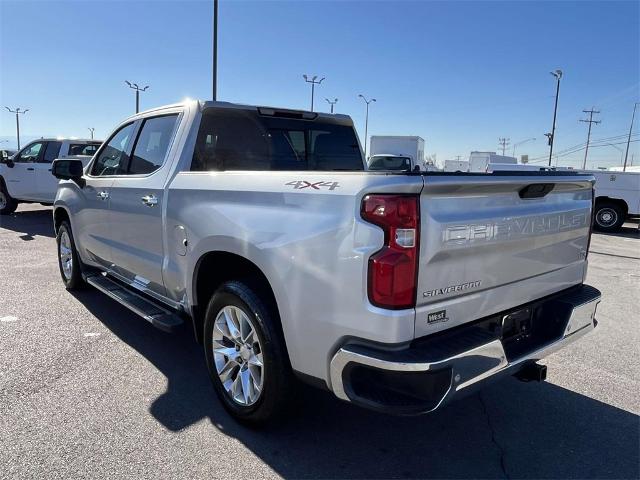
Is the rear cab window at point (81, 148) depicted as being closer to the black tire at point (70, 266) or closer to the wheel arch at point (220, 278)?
the black tire at point (70, 266)

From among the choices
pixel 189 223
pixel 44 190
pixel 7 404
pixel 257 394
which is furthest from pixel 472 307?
pixel 44 190

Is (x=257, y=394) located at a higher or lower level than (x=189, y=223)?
lower

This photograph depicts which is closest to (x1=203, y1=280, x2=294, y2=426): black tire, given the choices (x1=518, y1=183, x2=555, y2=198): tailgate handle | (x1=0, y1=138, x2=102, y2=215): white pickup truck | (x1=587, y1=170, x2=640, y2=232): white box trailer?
(x1=518, y1=183, x2=555, y2=198): tailgate handle

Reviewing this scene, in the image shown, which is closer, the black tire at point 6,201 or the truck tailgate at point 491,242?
the truck tailgate at point 491,242

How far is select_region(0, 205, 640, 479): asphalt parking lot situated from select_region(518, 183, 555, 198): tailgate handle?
57.3 inches

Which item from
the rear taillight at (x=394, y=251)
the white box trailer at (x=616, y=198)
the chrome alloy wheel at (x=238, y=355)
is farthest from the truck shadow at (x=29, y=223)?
the white box trailer at (x=616, y=198)

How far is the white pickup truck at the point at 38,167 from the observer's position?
1224 cm

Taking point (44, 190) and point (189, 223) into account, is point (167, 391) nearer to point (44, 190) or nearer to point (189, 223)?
point (189, 223)

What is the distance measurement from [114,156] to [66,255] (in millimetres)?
1903

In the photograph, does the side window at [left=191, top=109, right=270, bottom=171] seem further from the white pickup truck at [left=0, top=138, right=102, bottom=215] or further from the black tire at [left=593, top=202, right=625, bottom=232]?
the black tire at [left=593, top=202, right=625, bottom=232]

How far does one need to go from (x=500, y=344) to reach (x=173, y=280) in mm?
2265

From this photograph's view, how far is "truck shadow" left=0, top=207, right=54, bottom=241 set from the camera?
10625 millimetres

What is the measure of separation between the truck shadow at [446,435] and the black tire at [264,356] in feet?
0.43

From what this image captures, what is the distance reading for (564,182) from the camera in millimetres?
2918
